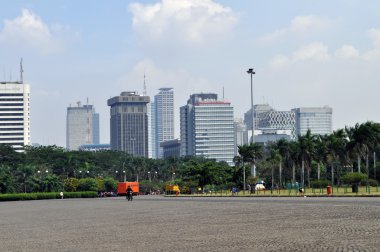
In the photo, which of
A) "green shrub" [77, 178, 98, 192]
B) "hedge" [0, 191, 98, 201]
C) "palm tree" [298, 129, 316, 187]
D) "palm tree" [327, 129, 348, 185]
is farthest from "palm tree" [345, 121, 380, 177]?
"green shrub" [77, 178, 98, 192]

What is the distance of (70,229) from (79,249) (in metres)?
9.03

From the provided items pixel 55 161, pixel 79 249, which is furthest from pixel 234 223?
pixel 55 161

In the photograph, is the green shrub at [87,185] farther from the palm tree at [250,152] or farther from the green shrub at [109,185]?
the palm tree at [250,152]

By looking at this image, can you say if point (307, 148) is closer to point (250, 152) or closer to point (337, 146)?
point (337, 146)

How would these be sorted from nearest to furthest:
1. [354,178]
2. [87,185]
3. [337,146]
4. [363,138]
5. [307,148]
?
[354,178] → [363,138] → [337,146] → [307,148] → [87,185]

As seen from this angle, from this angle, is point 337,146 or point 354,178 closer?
point 354,178

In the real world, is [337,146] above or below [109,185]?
above

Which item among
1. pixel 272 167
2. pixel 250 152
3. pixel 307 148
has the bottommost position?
pixel 272 167

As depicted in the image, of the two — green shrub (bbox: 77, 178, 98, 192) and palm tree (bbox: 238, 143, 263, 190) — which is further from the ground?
palm tree (bbox: 238, 143, 263, 190)

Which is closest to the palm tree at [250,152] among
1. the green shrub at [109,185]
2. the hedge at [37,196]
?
the hedge at [37,196]

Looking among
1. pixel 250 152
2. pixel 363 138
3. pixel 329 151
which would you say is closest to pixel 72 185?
pixel 250 152

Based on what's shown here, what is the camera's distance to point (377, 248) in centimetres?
1683

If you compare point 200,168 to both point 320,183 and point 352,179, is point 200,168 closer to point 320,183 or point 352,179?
point 320,183

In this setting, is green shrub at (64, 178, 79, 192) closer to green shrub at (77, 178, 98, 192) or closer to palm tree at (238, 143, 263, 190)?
green shrub at (77, 178, 98, 192)
